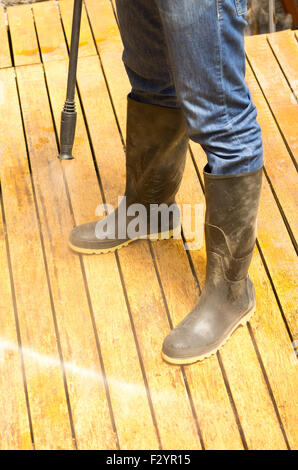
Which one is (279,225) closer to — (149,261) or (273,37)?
(149,261)

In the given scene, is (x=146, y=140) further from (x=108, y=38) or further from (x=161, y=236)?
(x=108, y=38)

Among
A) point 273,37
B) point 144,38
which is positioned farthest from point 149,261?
point 273,37


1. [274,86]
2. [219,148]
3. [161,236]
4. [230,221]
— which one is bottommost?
[161,236]

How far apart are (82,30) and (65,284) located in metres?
1.20

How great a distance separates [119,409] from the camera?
132 cm

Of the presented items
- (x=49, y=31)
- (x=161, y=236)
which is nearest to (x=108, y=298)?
(x=161, y=236)

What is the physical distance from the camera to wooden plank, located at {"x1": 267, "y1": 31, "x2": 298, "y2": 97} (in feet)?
6.92

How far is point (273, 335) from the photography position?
4.70 feet

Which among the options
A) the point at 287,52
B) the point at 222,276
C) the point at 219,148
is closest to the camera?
A: the point at 219,148

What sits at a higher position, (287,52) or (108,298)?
(287,52)

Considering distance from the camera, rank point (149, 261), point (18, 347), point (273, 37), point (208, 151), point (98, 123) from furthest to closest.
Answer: point (273, 37) < point (98, 123) < point (149, 261) < point (18, 347) < point (208, 151)

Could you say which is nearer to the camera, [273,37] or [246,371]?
[246,371]

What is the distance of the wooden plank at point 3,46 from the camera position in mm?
2219
